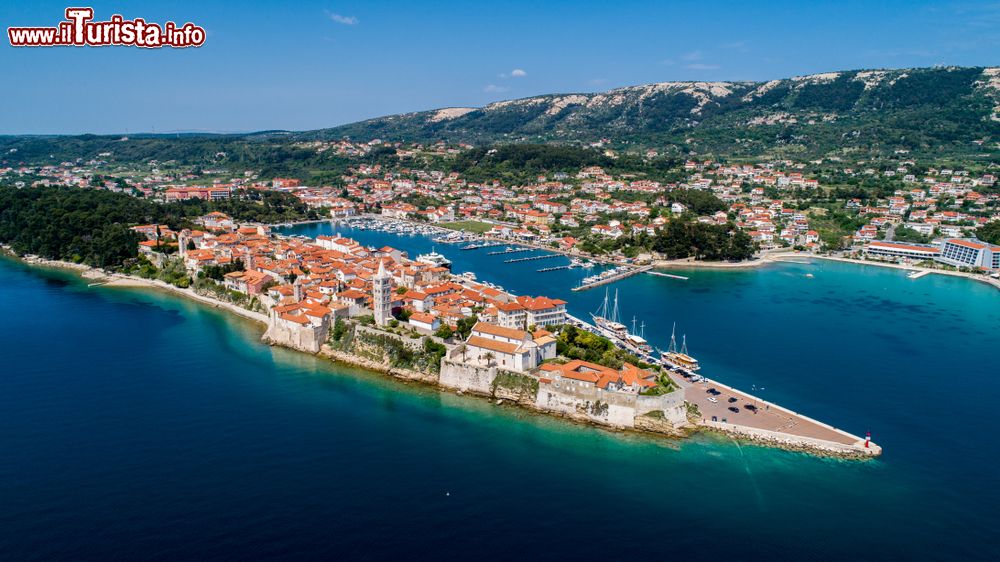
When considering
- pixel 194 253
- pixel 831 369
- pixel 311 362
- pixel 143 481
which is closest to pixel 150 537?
pixel 143 481

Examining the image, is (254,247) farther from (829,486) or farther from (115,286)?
(829,486)

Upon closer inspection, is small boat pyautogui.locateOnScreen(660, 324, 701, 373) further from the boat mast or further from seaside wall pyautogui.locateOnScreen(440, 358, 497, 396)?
seaside wall pyautogui.locateOnScreen(440, 358, 497, 396)

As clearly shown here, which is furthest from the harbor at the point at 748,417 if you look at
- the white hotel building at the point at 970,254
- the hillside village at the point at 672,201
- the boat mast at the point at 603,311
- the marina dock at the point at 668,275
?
the white hotel building at the point at 970,254

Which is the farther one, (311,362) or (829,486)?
(311,362)

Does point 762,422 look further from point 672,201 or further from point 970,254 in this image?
point 672,201

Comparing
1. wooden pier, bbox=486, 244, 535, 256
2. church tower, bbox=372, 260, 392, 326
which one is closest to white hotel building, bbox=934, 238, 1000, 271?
wooden pier, bbox=486, 244, 535, 256
